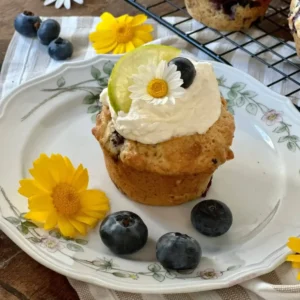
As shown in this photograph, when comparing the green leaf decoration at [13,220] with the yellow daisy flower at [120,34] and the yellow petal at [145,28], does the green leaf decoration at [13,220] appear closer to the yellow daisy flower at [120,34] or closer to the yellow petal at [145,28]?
the yellow daisy flower at [120,34]

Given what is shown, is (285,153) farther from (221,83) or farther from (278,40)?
(278,40)

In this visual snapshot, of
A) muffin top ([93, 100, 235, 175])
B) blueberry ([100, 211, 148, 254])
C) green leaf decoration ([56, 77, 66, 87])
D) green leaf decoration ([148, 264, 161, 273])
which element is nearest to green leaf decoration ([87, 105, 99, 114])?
green leaf decoration ([56, 77, 66, 87])

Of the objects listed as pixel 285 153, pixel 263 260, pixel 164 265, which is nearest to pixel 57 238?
pixel 164 265

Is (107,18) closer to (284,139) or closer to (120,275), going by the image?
(284,139)

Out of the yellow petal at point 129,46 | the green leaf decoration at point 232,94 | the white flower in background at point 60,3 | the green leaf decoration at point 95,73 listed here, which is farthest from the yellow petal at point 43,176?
the white flower in background at point 60,3

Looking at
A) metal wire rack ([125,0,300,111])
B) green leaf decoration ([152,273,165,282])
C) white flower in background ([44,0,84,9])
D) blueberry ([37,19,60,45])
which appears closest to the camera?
green leaf decoration ([152,273,165,282])

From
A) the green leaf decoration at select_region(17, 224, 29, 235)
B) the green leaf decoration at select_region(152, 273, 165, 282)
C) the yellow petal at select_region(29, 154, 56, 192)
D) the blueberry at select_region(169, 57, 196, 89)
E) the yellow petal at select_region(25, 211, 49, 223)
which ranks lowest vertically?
the green leaf decoration at select_region(152, 273, 165, 282)

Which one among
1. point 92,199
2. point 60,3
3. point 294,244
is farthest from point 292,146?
point 60,3

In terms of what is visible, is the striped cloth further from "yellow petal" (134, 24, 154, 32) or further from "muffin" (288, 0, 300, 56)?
"muffin" (288, 0, 300, 56)
